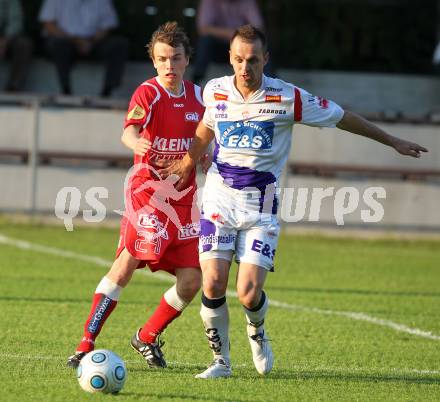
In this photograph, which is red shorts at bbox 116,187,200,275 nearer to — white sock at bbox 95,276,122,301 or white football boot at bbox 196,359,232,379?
white sock at bbox 95,276,122,301

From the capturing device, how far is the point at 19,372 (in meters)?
6.78

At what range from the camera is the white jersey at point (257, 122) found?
22.6 ft

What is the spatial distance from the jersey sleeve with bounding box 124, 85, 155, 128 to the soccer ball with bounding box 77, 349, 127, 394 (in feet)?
5.08

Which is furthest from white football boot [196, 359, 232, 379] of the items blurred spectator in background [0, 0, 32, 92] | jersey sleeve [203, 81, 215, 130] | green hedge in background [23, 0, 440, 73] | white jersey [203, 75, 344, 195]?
green hedge in background [23, 0, 440, 73]

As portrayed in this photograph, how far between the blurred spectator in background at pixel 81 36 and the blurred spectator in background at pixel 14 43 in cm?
48

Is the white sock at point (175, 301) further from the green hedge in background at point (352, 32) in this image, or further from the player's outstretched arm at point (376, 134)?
the green hedge in background at point (352, 32)

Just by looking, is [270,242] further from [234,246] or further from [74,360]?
[74,360]

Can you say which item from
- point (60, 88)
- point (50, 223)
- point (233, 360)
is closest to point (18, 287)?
point (233, 360)

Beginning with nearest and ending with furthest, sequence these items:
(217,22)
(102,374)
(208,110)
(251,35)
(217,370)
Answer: (102,374) < (251,35) < (217,370) < (208,110) < (217,22)

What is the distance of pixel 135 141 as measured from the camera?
6.95 m

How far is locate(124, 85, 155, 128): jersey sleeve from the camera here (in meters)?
7.20

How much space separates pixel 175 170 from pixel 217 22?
11.0 m

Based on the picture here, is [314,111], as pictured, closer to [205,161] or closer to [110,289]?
[205,161]

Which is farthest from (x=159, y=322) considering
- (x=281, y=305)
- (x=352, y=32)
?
(x=352, y=32)
